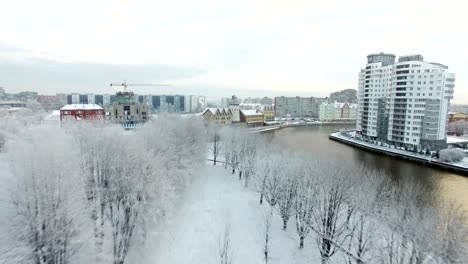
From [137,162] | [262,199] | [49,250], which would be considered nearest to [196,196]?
[262,199]

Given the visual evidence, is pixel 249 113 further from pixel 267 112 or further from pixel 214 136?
pixel 214 136

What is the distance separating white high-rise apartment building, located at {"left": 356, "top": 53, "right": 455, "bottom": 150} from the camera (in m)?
28.8

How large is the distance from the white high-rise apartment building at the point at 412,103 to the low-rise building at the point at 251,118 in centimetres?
2479

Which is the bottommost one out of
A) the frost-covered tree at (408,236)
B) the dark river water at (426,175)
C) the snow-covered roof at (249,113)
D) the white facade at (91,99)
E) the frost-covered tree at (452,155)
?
the dark river water at (426,175)

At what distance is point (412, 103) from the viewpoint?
3022 centimetres

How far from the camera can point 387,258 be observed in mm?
7520

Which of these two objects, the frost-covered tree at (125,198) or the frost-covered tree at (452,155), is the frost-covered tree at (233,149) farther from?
the frost-covered tree at (452,155)

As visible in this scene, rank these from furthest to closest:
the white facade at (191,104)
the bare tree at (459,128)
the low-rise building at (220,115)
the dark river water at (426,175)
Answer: the white facade at (191,104), the low-rise building at (220,115), the bare tree at (459,128), the dark river water at (426,175)

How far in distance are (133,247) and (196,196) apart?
613 centimetres

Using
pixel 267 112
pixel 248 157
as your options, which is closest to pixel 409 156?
pixel 248 157

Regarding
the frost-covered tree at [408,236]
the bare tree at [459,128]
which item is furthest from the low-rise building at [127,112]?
the bare tree at [459,128]

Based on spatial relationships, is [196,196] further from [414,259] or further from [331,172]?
[414,259]

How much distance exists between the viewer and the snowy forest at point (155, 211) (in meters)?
6.63

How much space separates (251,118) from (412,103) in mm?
31375
